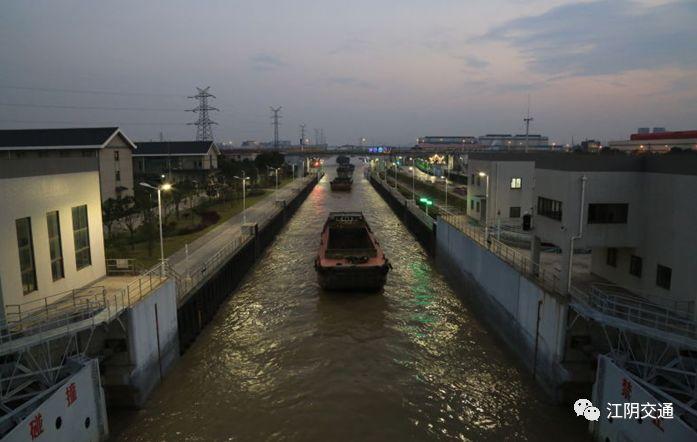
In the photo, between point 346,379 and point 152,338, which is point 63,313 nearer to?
point 152,338

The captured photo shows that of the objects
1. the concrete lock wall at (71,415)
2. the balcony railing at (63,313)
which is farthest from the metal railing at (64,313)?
the concrete lock wall at (71,415)

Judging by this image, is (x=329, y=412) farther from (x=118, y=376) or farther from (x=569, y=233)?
(x=569, y=233)

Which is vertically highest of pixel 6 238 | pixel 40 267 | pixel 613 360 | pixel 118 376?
pixel 6 238

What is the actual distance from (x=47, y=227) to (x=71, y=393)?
327 inches

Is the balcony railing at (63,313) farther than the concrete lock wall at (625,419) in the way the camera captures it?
Yes

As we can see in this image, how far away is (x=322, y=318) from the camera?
2788 centimetres

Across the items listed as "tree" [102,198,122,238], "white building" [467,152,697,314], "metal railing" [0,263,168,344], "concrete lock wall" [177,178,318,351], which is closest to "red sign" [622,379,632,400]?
"white building" [467,152,697,314]

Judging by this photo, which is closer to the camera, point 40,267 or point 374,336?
point 40,267

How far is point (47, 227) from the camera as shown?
1984 cm

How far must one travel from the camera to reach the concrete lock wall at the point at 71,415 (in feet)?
41.7

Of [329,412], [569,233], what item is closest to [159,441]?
[329,412]

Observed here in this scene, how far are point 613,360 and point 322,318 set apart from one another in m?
15.8

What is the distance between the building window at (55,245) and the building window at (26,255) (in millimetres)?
1139

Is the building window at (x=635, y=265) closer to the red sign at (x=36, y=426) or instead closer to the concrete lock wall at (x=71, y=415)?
the concrete lock wall at (x=71, y=415)
